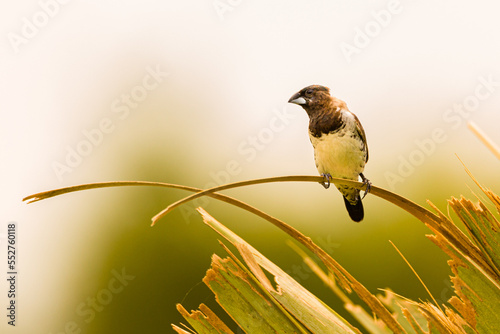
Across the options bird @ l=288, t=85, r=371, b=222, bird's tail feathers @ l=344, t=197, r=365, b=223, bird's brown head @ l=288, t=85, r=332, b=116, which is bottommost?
bird's tail feathers @ l=344, t=197, r=365, b=223

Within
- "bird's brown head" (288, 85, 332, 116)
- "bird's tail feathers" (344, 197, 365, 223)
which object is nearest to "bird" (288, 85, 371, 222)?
"bird's brown head" (288, 85, 332, 116)

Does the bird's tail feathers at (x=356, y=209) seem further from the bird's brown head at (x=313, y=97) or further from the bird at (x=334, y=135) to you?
the bird's brown head at (x=313, y=97)

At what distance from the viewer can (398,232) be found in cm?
605

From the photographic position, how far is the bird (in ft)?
8.57

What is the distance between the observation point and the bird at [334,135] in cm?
261

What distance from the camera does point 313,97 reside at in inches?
101

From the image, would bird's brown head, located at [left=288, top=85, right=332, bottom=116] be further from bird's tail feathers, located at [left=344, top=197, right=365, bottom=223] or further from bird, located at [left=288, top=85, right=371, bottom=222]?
bird's tail feathers, located at [left=344, top=197, right=365, bottom=223]

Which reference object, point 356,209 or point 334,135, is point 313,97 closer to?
point 334,135

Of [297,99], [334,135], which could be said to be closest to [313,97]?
[297,99]

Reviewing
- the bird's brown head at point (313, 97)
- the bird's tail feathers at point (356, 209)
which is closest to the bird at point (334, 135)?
the bird's brown head at point (313, 97)

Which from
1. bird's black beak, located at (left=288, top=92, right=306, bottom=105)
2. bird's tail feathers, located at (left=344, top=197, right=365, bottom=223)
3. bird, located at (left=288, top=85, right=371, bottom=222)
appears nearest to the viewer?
bird's black beak, located at (left=288, top=92, right=306, bottom=105)

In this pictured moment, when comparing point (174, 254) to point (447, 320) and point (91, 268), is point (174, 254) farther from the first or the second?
point (447, 320)

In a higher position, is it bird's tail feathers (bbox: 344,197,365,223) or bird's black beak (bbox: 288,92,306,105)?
bird's black beak (bbox: 288,92,306,105)

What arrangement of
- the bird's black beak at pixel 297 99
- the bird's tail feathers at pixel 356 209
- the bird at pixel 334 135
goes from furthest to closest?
the bird's tail feathers at pixel 356 209, the bird at pixel 334 135, the bird's black beak at pixel 297 99
